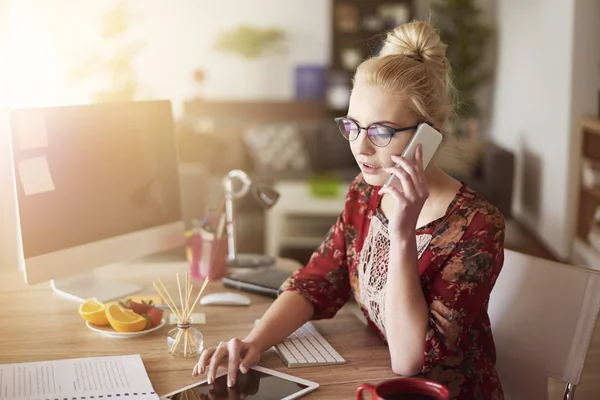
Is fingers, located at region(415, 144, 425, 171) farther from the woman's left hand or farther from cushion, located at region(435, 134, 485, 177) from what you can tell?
cushion, located at region(435, 134, 485, 177)

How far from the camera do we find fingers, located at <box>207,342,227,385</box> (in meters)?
1.33

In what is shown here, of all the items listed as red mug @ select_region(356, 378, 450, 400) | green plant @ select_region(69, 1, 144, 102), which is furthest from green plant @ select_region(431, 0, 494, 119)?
red mug @ select_region(356, 378, 450, 400)

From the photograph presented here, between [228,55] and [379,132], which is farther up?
[228,55]

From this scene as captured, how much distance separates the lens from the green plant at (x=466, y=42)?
757 cm

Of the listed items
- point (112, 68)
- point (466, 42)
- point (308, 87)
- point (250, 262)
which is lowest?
point (250, 262)

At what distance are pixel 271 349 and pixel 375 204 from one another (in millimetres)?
401

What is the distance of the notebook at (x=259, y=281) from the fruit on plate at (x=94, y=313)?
388 mm

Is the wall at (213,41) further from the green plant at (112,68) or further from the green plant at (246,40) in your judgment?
the green plant at (112,68)

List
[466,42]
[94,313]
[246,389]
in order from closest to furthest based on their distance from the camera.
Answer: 1. [246,389]
2. [94,313]
3. [466,42]

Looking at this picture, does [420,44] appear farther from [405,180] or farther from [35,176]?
[35,176]

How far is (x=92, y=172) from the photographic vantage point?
6.07 feet

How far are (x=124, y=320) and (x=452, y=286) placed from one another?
25.5 inches

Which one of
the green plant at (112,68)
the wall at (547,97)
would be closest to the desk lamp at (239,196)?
the green plant at (112,68)

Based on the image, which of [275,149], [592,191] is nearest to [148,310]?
[592,191]
